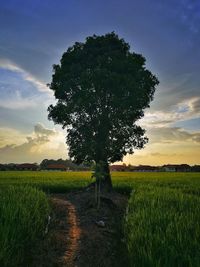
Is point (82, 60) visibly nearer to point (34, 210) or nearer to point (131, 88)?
point (131, 88)

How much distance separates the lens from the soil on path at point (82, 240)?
37.3 feet

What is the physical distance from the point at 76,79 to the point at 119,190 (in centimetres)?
1142

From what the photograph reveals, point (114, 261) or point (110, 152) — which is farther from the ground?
point (110, 152)

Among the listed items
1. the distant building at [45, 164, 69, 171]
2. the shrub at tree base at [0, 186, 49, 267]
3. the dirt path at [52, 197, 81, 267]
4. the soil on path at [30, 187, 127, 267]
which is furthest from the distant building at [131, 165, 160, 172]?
the shrub at tree base at [0, 186, 49, 267]

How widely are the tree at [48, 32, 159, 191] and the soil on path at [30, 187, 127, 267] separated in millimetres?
11125

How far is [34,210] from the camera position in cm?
1448

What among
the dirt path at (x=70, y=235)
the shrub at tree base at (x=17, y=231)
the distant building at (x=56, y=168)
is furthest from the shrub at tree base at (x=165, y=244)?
the distant building at (x=56, y=168)

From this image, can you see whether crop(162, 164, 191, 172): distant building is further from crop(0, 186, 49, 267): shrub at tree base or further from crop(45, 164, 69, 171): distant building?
crop(0, 186, 49, 267): shrub at tree base

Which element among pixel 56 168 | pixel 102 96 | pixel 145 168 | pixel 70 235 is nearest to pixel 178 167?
pixel 145 168

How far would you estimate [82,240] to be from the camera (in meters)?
13.8

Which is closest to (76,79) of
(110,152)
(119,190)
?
(110,152)

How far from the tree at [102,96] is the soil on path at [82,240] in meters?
11.1

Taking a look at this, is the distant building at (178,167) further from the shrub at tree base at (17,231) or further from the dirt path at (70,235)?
the shrub at tree base at (17,231)

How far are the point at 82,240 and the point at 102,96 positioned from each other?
746 inches
